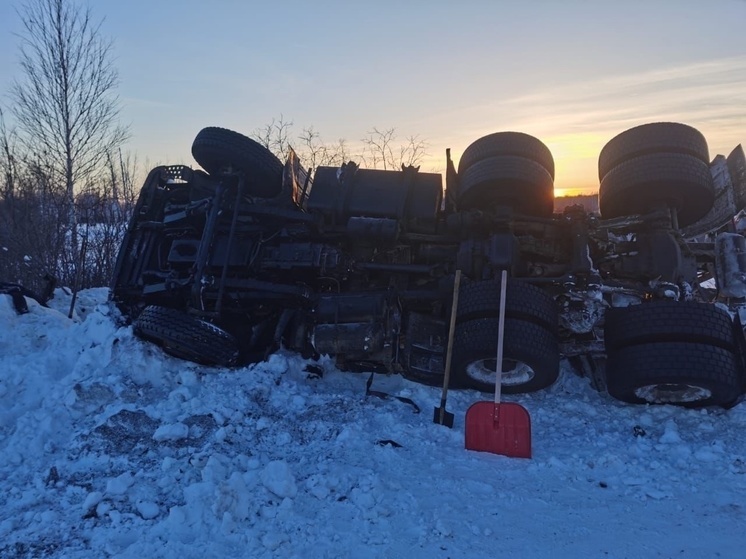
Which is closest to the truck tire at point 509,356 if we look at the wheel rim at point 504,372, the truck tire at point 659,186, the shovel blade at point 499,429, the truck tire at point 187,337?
the wheel rim at point 504,372

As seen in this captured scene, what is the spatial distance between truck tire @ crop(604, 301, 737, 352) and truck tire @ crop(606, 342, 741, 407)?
0.06 metres

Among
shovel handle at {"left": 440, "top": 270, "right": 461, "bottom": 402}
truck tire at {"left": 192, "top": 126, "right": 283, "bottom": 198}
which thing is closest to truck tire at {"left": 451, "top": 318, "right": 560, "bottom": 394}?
shovel handle at {"left": 440, "top": 270, "right": 461, "bottom": 402}

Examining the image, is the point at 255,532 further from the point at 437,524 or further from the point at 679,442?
the point at 679,442

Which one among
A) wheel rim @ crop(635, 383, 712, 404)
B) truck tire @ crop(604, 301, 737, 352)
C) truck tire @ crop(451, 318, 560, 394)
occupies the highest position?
truck tire @ crop(604, 301, 737, 352)

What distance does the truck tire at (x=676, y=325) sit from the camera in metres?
4.04

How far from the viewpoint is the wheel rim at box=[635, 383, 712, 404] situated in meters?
4.06

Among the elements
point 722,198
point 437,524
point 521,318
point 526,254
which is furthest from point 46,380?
point 722,198

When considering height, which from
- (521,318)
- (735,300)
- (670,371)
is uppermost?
(735,300)

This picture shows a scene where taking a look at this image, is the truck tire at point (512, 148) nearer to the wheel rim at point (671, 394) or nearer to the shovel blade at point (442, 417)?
the wheel rim at point (671, 394)

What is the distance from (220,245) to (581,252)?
381 centimetres

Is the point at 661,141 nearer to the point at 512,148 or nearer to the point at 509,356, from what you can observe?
the point at 512,148

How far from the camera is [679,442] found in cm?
353

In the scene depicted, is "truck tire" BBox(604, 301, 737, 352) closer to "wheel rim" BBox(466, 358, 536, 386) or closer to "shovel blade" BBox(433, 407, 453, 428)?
"wheel rim" BBox(466, 358, 536, 386)

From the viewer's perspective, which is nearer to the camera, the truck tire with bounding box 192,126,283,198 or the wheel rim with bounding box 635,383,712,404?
the wheel rim with bounding box 635,383,712,404
